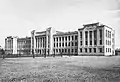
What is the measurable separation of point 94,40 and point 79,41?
8.11 m

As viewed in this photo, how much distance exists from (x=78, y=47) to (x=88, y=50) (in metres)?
5.99

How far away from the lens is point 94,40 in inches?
2370

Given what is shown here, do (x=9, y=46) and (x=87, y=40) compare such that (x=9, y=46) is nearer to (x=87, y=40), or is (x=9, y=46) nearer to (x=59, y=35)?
(x=59, y=35)

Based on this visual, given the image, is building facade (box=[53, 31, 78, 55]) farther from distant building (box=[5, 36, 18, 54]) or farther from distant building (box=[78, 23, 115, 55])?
distant building (box=[5, 36, 18, 54])

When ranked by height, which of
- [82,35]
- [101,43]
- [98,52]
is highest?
[82,35]

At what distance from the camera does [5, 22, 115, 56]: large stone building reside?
2276 inches

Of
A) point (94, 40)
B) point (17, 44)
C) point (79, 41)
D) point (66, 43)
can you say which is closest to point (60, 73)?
point (94, 40)

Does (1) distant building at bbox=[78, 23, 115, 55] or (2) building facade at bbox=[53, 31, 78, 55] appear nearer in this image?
(1) distant building at bbox=[78, 23, 115, 55]

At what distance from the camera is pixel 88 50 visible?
60875 mm

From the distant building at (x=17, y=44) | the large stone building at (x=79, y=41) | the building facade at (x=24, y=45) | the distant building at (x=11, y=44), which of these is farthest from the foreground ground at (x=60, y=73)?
the distant building at (x=11, y=44)

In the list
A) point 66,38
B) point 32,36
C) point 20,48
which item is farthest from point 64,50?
point 20,48

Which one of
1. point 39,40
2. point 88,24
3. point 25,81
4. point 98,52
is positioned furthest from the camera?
point 39,40

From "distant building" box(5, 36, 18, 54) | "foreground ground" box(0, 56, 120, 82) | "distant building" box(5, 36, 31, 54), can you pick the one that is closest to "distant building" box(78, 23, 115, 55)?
"foreground ground" box(0, 56, 120, 82)

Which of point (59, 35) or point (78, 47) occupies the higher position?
point (59, 35)
